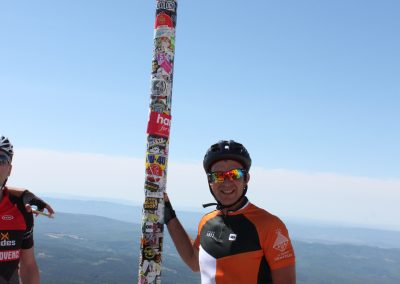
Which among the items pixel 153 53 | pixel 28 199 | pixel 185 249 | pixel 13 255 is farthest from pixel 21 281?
pixel 153 53

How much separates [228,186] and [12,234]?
3.59 m

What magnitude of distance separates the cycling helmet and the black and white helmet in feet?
10.7

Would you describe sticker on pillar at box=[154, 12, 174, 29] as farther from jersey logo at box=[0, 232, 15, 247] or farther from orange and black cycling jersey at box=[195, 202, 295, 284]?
jersey logo at box=[0, 232, 15, 247]

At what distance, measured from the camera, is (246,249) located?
218 inches

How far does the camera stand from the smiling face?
6.11 meters

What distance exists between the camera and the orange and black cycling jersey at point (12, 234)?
6.41 metres

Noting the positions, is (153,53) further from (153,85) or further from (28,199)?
(28,199)

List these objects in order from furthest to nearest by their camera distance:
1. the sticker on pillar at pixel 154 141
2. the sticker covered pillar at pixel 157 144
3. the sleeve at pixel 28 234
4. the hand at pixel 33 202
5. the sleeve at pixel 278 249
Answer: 1. the sticker on pillar at pixel 154 141
2. the sticker covered pillar at pixel 157 144
3. the hand at pixel 33 202
4. the sleeve at pixel 28 234
5. the sleeve at pixel 278 249

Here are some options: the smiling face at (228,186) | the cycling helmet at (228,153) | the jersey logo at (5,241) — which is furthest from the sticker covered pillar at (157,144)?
the jersey logo at (5,241)

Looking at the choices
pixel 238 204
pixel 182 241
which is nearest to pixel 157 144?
pixel 182 241

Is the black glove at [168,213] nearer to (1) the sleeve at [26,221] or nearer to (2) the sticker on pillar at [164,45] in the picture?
(1) the sleeve at [26,221]

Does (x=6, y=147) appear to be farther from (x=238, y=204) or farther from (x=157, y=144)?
(x=238, y=204)

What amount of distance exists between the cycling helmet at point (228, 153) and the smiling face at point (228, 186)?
78mm

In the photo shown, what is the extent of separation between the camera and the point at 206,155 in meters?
6.40
